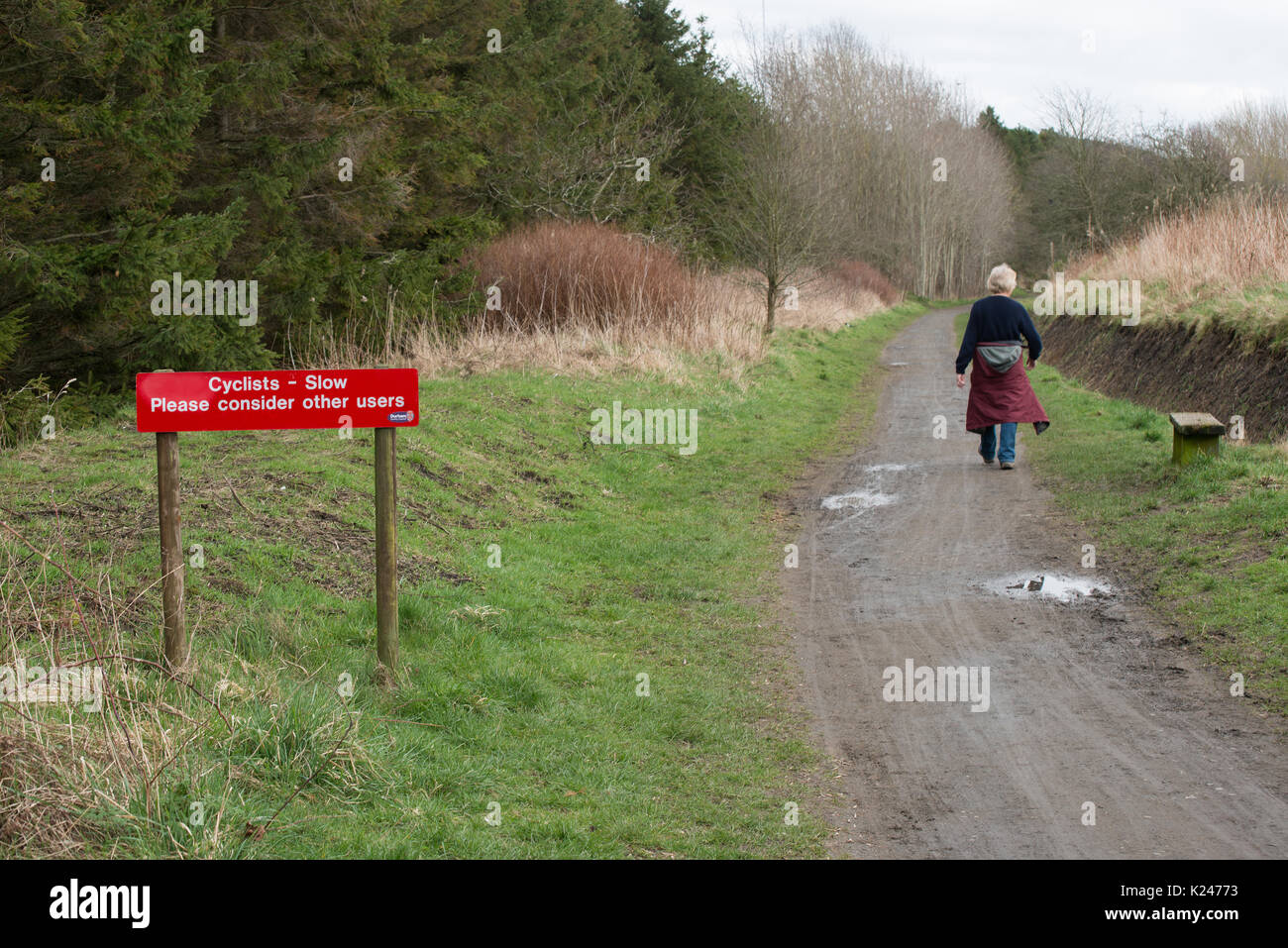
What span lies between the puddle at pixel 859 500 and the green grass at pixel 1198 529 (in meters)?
1.70

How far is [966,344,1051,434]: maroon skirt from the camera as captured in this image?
1145 cm

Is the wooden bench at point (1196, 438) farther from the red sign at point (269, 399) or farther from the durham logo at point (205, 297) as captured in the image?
the durham logo at point (205, 297)

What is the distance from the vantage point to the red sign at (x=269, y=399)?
16.5ft

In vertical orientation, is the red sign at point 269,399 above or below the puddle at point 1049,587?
above

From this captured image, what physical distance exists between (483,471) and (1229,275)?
13219 mm

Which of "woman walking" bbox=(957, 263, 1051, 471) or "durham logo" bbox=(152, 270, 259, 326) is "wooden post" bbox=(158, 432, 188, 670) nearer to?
"durham logo" bbox=(152, 270, 259, 326)

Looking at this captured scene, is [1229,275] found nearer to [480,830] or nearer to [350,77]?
[350,77]

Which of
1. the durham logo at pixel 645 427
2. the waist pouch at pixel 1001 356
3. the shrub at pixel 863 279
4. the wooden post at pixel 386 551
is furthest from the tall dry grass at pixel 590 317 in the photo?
the shrub at pixel 863 279

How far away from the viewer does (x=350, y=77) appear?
1931 centimetres

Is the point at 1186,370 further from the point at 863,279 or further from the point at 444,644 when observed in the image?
the point at 863,279

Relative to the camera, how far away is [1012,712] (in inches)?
229

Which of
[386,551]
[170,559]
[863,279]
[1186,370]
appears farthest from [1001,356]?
[863,279]

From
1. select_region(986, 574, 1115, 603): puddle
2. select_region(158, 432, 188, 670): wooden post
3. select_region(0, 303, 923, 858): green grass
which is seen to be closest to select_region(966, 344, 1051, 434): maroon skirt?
select_region(0, 303, 923, 858): green grass

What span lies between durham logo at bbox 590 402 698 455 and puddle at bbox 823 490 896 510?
255cm
